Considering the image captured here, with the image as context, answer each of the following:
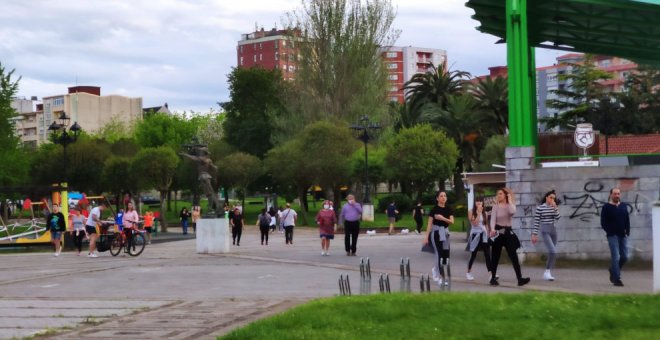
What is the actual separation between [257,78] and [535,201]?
222ft

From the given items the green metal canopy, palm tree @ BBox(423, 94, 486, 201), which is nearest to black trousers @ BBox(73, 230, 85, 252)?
the green metal canopy

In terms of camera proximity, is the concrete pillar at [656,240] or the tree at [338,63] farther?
the tree at [338,63]

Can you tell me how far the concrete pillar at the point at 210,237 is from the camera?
28.6m

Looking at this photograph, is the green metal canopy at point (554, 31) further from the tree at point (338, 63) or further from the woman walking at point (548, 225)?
the tree at point (338, 63)

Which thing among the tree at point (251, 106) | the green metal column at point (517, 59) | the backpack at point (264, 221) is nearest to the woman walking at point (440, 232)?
the green metal column at point (517, 59)

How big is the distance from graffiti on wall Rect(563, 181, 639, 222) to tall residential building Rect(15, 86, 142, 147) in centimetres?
12764

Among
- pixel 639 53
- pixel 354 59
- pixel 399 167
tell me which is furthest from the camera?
pixel 354 59

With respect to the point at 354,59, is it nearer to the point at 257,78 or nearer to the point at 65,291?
the point at 257,78

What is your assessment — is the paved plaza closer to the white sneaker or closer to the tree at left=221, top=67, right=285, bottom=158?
the white sneaker

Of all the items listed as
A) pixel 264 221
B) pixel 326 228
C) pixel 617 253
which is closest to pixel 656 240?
pixel 617 253

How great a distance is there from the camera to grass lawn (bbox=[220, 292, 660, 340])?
884 centimetres

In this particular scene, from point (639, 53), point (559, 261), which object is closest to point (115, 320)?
point (559, 261)

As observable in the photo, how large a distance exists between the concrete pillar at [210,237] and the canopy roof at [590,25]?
942 centimetres

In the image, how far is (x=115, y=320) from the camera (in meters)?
11.9
